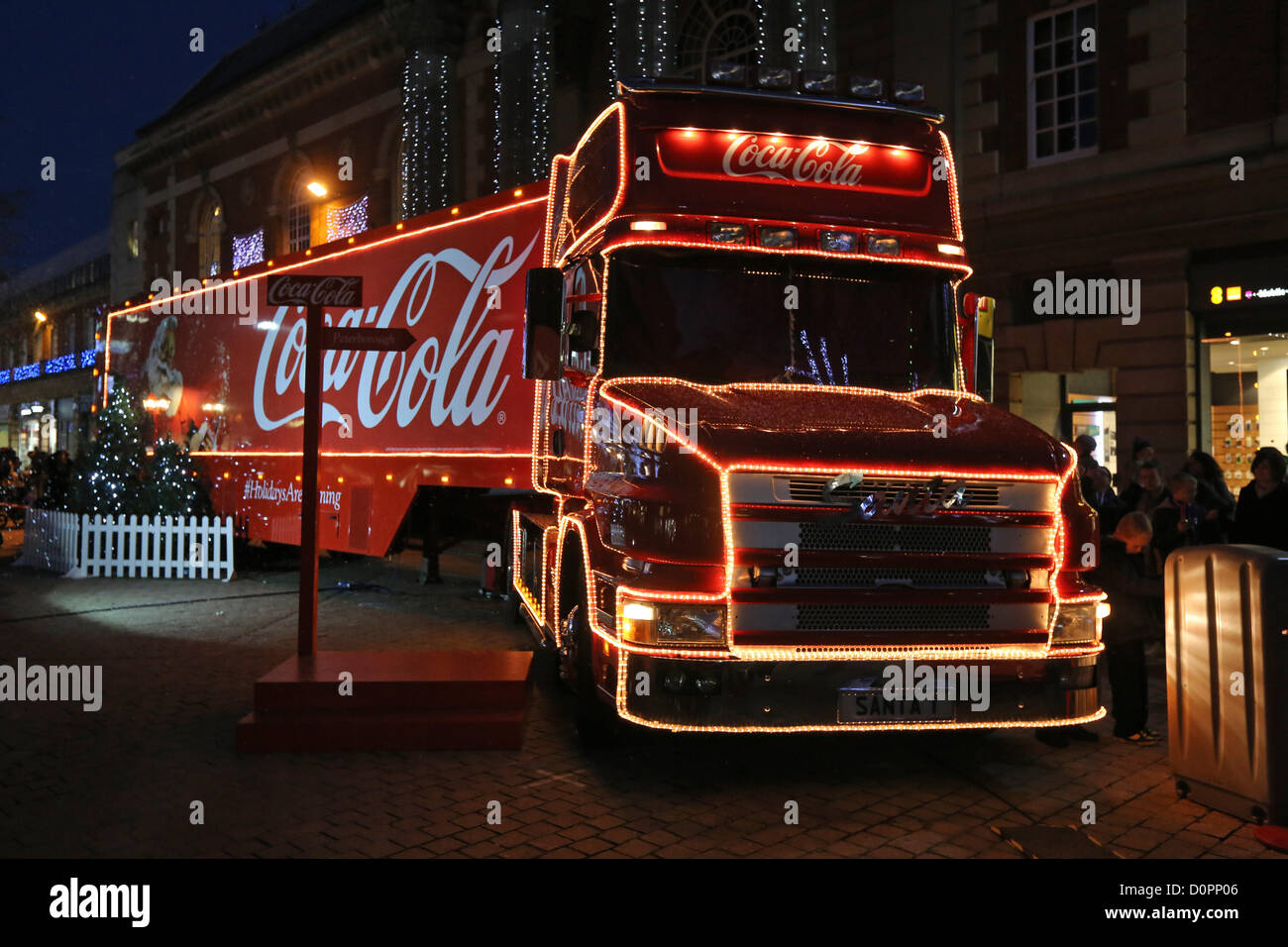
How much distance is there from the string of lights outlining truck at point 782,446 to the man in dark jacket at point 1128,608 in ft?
2.77

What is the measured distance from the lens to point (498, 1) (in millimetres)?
22719

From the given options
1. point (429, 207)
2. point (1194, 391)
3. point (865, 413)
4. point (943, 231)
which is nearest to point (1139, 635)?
point (865, 413)

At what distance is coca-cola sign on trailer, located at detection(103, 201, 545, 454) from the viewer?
914 cm

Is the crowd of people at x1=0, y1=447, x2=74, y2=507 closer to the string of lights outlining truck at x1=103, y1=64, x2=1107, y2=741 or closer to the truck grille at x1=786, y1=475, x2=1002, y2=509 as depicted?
the string of lights outlining truck at x1=103, y1=64, x2=1107, y2=741

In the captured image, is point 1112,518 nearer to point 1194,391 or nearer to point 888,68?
point 1194,391

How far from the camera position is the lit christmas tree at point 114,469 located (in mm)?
14547

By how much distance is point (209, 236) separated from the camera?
34.1m

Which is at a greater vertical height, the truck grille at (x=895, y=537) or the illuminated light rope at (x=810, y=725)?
the truck grille at (x=895, y=537)

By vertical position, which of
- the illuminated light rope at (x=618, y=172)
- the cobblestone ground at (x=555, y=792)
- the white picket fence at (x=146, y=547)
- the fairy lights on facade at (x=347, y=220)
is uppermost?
the fairy lights on facade at (x=347, y=220)

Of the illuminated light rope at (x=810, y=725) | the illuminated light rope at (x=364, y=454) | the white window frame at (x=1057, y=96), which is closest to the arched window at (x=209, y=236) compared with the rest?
the illuminated light rope at (x=364, y=454)

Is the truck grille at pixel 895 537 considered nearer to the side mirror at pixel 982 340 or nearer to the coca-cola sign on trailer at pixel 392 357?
the side mirror at pixel 982 340

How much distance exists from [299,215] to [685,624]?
93.3ft

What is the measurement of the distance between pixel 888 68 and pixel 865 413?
12.7 metres

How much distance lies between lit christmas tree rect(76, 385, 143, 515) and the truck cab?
969cm
